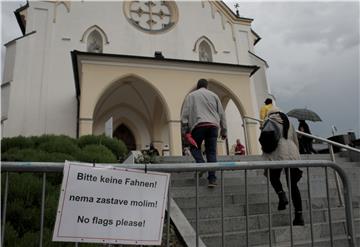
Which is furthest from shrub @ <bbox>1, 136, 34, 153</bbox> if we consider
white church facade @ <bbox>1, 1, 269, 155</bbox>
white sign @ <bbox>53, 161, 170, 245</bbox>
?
white sign @ <bbox>53, 161, 170, 245</bbox>

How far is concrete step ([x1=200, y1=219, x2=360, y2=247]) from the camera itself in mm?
4402

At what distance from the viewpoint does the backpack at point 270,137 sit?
211 inches

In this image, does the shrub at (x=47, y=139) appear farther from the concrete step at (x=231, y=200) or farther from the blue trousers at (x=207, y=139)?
the concrete step at (x=231, y=200)

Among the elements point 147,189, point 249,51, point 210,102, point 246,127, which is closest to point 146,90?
point 246,127

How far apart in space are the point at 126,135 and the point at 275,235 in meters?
17.8

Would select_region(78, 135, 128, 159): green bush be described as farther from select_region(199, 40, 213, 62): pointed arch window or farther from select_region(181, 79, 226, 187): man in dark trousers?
select_region(199, 40, 213, 62): pointed arch window

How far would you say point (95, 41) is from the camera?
20.7m

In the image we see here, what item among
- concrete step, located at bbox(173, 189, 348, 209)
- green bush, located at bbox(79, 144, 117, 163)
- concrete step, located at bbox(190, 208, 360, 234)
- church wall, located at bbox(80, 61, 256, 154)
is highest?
church wall, located at bbox(80, 61, 256, 154)

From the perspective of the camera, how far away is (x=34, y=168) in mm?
2576

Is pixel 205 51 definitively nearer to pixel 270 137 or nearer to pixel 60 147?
pixel 60 147

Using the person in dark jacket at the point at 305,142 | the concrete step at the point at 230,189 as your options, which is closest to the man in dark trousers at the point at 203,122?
the concrete step at the point at 230,189

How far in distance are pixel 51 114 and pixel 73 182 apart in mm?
17049

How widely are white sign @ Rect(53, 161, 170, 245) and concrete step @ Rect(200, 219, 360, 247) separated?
188 cm

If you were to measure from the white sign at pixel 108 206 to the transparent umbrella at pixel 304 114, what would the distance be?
9.02m
